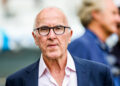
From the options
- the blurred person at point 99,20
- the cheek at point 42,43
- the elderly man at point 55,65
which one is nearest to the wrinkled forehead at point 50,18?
the elderly man at point 55,65

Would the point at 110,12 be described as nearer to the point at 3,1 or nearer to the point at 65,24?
the point at 65,24

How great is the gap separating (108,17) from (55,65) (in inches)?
80.3

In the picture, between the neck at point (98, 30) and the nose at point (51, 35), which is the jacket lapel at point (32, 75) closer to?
the nose at point (51, 35)

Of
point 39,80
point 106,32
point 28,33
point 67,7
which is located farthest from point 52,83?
point 67,7

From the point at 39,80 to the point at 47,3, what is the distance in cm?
1246

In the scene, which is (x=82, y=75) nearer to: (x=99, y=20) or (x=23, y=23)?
(x=99, y=20)

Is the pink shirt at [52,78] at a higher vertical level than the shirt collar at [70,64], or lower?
lower

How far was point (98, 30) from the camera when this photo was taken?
6.20 meters

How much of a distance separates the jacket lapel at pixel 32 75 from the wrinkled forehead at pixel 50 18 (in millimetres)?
348

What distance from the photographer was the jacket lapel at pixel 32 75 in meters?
4.33

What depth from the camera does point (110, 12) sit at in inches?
250

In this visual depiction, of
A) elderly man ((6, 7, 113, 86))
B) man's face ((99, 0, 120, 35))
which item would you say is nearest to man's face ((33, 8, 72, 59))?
elderly man ((6, 7, 113, 86))

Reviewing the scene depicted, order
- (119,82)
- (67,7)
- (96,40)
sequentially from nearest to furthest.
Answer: (96,40)
(119,82)
(67,7)

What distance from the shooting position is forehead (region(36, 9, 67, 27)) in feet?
14.2
